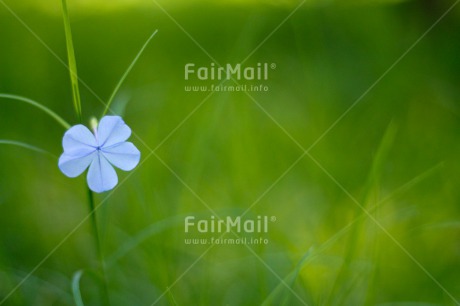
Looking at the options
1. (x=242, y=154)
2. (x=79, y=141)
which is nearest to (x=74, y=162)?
(x=79, y=141)

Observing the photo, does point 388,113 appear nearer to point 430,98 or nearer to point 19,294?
point 430,98

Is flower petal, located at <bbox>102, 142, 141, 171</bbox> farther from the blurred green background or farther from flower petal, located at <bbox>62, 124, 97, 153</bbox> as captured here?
the blurred green background

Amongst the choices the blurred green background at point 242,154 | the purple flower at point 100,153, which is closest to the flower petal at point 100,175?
the purple flower at point 100,153

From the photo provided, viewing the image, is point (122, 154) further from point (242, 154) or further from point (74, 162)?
point (242, 154)

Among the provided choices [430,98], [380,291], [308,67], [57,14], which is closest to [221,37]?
[308,67]

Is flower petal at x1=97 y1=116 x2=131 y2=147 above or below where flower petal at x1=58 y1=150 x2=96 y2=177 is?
above

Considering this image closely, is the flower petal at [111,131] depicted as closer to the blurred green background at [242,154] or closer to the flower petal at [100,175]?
the flower petal at [100,175]

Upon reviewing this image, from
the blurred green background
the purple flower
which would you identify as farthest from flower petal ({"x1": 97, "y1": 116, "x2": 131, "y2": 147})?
the blurred green background
